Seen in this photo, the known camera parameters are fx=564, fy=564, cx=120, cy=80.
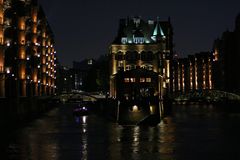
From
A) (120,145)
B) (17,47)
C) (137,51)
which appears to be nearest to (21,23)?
(17,47)

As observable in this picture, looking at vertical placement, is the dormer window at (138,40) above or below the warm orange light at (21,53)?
above

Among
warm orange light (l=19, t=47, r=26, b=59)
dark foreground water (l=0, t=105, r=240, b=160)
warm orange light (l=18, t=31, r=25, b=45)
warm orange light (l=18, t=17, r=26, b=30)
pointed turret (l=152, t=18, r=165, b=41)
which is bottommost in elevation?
dark foreground water (l=0, t=105, r=240, b=160)

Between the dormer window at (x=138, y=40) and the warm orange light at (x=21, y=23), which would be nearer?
the warm orange light at (x=21, y=23)

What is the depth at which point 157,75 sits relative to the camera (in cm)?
13462

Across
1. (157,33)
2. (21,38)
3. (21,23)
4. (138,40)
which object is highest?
(157,33)

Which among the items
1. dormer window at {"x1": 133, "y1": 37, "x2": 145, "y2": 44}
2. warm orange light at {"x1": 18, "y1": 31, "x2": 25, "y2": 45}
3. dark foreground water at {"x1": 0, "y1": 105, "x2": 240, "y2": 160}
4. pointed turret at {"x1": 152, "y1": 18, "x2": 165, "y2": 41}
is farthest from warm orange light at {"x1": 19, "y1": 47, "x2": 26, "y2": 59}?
pointed turret at {"x1": 152, "y1": 18, "x2": 165, "y2": 41}

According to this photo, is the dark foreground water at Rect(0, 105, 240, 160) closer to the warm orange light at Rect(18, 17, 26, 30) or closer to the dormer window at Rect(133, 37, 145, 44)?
the warm orange light at Rect(18, 17, 26, 30)

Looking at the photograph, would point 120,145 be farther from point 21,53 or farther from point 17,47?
point 21,53

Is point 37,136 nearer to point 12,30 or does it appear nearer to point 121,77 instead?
point 12,30

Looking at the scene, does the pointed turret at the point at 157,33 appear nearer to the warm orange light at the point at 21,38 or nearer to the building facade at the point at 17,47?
the building facade at the point at 17,47

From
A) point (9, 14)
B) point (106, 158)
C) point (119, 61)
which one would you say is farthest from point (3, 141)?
point (119, 61)

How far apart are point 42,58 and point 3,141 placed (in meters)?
105

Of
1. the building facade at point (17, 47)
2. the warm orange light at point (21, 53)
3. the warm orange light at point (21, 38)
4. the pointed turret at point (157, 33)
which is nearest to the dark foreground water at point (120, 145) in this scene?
the building facade at point (17, 47)

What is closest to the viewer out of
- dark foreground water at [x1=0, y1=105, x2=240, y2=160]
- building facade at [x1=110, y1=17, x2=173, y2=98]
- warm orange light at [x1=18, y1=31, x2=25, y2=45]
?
dark foreground water at [x1=0, y1=105, x2=240, y2=160]
